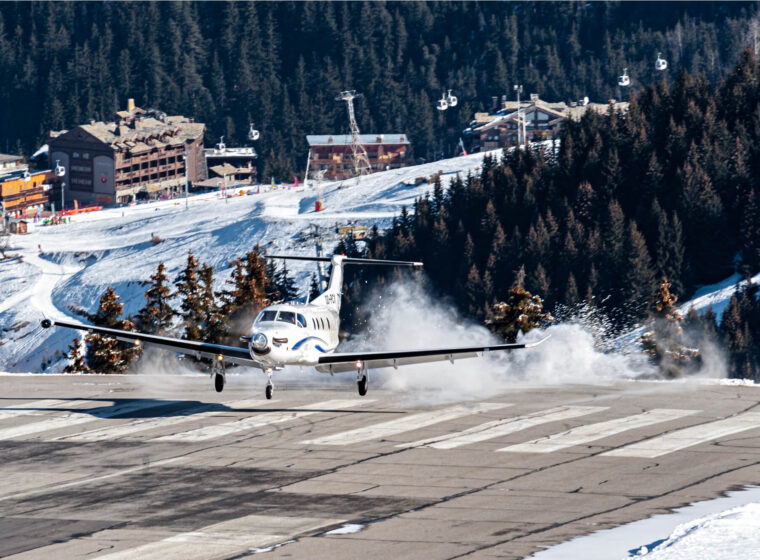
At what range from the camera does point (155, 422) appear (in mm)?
40562

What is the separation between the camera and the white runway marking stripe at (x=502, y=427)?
35.9 m

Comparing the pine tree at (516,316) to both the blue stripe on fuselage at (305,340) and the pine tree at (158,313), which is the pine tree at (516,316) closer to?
the pine tree at (158,313)

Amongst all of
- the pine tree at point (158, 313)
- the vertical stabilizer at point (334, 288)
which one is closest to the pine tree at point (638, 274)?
the pine tree at point (158, 313)

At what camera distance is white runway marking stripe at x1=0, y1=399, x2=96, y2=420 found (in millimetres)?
42875

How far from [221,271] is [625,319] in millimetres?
65691

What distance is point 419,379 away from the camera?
46.9 meters

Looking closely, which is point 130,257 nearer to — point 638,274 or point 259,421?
point 638,274

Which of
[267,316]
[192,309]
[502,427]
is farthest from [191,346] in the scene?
[192,309]

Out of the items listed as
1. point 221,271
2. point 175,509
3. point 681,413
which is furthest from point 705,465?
point 221,271

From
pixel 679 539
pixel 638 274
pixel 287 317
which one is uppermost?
pixel 638 274

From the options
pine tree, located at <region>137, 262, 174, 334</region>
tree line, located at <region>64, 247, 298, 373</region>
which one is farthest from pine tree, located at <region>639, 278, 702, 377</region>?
pine tree, located at <region>137, 262, 174, 334</region>

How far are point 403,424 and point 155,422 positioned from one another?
804cm

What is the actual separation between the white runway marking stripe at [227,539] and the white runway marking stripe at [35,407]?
1706 cm

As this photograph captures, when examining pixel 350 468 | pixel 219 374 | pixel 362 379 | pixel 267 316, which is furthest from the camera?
pixel 362 379
